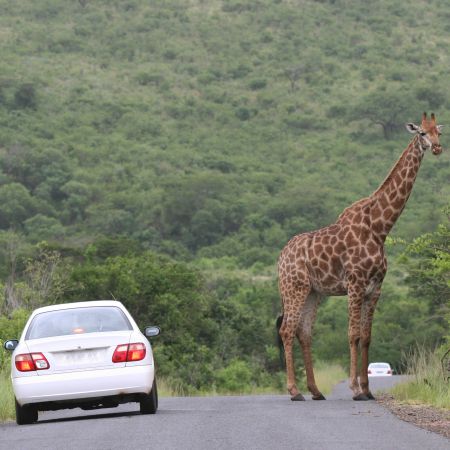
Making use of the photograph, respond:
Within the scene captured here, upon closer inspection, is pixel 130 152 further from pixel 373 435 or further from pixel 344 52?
pixel 373 435

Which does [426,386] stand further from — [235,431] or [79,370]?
[235,431]

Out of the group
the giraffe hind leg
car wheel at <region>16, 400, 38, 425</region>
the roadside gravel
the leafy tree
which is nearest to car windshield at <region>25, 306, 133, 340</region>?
car wheel at <region>16, 400, 38, 425</region>

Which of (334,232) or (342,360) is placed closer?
(334,232)

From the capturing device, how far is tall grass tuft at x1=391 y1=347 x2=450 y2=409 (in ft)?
55.9

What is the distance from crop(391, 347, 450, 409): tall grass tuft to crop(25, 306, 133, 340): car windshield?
3.94m

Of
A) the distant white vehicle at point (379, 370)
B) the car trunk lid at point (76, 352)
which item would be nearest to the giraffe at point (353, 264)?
the car trunk lid at point (76, 352)

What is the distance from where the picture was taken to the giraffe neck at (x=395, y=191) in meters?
19.1

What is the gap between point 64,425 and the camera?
14.5m

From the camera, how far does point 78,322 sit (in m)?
15.4

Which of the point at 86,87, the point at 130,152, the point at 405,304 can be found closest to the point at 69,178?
the point at 130,152

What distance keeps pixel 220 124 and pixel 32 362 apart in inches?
4100

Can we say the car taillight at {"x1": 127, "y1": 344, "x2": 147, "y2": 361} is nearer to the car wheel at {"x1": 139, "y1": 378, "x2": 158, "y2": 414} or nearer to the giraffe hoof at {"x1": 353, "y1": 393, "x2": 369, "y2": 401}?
the car wheel at {"x1": 139, "y1": 378, "x2": 158, "y2": 414}

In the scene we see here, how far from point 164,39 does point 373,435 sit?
4741 inches

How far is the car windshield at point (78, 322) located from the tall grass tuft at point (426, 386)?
3.94m
